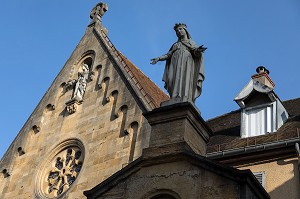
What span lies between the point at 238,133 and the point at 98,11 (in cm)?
993

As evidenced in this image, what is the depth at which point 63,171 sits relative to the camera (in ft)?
66.7

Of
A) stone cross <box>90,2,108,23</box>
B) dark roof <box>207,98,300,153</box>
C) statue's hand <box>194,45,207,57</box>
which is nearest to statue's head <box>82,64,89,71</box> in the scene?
stone cross <box>90,2,108,23</box>

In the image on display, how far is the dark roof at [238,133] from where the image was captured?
16906 mm

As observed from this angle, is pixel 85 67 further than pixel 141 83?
Yes

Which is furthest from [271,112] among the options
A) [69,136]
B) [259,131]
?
[69,136]

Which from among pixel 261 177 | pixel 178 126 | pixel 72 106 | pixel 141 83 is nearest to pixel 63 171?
pixel 72 106

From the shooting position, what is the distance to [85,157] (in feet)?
64.1

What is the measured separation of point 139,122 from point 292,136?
484cm

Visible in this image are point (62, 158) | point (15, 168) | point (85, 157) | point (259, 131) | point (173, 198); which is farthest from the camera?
point (15, 168)

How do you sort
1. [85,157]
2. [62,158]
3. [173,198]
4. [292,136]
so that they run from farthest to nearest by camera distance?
[62,158] → [85,157] → [292,136] → [173,198]

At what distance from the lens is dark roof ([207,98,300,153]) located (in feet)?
55.5

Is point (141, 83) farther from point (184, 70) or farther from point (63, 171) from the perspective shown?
point (184, 70)

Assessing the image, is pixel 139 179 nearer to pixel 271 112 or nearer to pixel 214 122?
pixel 271 112

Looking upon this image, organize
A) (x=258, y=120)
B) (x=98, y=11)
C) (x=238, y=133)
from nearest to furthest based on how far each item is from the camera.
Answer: (x=258, y=120) < (x=238, y=133) < (x=98, y=11)
